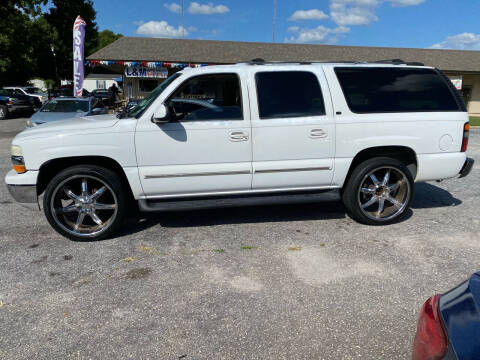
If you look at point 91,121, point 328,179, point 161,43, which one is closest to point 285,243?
point 328,179

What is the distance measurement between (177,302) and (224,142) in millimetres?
1795

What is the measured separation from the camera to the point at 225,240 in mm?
4047

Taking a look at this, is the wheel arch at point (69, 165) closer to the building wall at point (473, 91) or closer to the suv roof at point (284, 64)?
the suv roof at point (284, 64)

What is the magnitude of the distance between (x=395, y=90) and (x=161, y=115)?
9.45 feet

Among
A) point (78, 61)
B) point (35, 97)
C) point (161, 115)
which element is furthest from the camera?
point (35, 97)

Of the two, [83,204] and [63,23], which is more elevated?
[63,23]

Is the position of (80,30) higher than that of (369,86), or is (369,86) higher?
(80,30)

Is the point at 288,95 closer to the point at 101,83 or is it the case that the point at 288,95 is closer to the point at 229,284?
the point at 229,284

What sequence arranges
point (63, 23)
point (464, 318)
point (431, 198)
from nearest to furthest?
point (464, 318) → point (431, 198) → point (63, 23)

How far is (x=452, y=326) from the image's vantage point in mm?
1320

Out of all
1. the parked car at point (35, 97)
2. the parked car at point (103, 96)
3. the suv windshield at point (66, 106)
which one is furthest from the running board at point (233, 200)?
the parked car at point (35, 97)

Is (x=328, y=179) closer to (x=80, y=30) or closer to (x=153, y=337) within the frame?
(x=153, y=337)

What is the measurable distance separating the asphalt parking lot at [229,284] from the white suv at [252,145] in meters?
0.44

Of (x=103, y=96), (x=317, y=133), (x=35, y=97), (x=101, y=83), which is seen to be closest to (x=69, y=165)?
(x=317, y=133)
